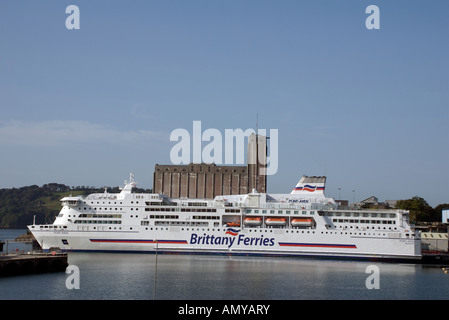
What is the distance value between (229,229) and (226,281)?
1748cm

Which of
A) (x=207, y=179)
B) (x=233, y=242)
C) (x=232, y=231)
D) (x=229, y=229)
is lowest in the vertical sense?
(x=233, y=242)

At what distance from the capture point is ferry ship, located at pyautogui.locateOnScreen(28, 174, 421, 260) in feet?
171

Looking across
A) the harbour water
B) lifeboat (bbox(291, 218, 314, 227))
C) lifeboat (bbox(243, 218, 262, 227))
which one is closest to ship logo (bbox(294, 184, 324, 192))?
lifeboat (bbox(291, 218, 314, 227))

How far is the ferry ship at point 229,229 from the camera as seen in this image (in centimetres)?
5197

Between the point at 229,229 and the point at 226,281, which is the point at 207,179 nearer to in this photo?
the point at 229,229

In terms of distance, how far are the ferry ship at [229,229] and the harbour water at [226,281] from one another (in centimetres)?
337

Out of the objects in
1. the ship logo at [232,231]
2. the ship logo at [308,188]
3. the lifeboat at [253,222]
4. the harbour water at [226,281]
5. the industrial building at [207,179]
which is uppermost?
the industrial building at [207,179]

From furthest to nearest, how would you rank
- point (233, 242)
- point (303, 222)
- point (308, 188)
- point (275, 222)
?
point (308, 188)
point (275, 222)
point (303, 222)
point (233, 242)

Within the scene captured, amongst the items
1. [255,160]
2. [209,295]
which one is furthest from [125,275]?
[255,160]

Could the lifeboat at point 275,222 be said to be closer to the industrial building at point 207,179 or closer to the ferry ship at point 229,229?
the ferry ship at point 229,229

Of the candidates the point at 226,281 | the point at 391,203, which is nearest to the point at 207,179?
the point at 391,203

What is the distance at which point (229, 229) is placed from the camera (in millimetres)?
52969

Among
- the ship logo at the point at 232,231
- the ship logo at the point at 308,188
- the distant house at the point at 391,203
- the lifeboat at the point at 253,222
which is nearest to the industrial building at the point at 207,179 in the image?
the distant house at the point at 391,203

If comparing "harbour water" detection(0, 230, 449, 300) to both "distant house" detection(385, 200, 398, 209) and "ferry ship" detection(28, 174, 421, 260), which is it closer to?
"ferry ship" detection(28, 174, 421, 260)
